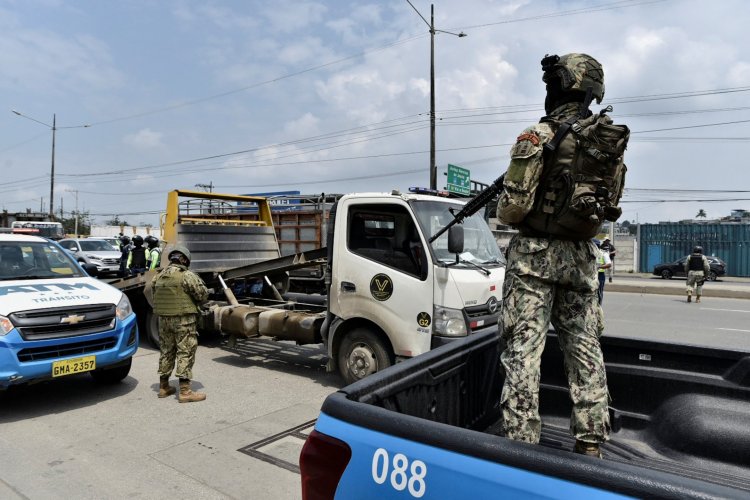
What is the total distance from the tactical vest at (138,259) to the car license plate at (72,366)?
26.9ft

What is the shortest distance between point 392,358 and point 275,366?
229 cm

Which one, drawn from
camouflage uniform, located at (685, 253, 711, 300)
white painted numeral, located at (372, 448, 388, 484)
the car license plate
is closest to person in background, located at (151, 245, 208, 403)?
the car license plate

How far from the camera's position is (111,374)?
5.84m

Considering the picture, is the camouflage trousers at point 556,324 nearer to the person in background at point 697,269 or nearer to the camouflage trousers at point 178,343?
the camouflage trousers at point 178,343

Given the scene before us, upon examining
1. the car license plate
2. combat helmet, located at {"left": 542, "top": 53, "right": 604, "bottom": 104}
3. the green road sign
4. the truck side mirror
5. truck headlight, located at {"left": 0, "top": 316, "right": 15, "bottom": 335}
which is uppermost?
the green road sign

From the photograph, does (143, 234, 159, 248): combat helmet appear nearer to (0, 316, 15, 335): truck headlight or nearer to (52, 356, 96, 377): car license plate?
(52, 356, 96, 377): car license plate

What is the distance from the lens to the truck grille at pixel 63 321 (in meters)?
4.75

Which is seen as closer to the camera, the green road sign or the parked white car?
the parked white car

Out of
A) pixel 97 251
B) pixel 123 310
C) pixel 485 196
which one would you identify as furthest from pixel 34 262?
pixel 97 251

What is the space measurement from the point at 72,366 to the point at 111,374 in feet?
2.99

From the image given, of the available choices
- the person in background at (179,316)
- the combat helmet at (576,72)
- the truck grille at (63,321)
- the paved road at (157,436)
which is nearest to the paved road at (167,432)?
the paved road at (157,436)

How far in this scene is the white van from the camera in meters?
4.69

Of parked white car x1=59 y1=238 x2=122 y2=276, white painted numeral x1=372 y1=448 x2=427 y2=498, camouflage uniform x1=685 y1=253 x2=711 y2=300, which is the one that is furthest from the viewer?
parked white car x1=59 y1=238 x2=122 y2=276

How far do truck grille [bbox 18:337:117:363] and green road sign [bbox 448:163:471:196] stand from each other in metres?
19.0
